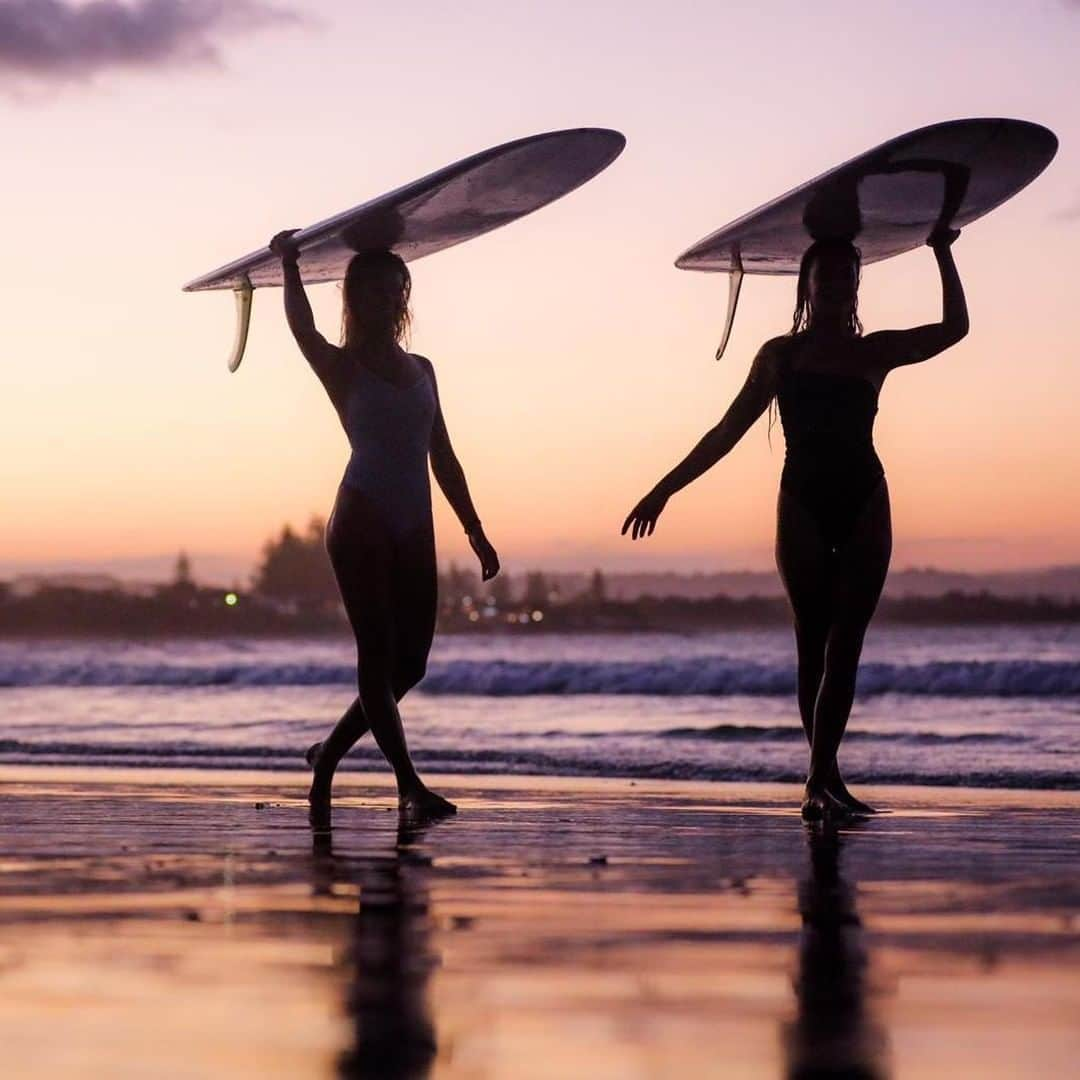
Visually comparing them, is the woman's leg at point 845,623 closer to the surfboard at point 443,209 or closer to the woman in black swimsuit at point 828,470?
the woman in black swimsuit at point 828,470

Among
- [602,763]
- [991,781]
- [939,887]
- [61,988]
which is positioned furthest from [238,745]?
[61,988]

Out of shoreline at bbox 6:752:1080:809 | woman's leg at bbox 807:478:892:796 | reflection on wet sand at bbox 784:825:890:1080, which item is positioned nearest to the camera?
reflection on wet sand at bbox 784:825:890:1080

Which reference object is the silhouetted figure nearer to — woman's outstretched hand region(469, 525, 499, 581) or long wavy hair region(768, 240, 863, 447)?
woman's outstretched hand region(469, 525, 499, 581)

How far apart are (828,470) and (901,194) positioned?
108cm

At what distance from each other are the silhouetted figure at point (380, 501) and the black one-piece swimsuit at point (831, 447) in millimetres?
1192

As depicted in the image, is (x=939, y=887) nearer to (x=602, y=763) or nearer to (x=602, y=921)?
(x=602, y=921)

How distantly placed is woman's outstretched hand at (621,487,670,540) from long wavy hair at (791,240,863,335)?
0.80 m

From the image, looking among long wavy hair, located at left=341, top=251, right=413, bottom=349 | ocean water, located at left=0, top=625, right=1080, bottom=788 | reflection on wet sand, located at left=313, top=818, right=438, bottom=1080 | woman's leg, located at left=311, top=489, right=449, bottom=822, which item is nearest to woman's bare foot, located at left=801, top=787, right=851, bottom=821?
woman's leg, located at left=311, top=489, right=449, bottom=822

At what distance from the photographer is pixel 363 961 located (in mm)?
3488

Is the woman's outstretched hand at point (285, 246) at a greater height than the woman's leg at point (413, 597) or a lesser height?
greater

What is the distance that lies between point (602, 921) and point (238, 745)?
1215cm

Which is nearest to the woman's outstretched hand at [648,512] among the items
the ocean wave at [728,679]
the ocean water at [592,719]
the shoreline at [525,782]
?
the shoreline at [525,782]

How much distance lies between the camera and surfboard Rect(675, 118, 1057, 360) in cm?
739

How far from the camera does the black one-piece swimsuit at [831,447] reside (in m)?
7.33
